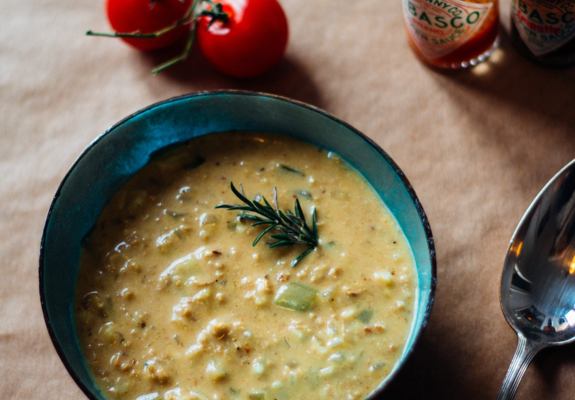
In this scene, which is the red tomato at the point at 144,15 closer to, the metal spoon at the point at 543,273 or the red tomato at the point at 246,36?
the red tomato at the point at 246,36

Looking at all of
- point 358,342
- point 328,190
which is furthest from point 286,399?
point 328,190

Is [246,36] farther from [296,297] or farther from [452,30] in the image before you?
[296,297]

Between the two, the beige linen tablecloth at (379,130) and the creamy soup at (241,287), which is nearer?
the creamy soup at (241,287)

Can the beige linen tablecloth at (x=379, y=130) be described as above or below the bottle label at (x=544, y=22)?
below

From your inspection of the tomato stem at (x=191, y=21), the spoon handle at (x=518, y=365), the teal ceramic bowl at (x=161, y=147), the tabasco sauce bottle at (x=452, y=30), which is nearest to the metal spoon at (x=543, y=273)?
the spoon handle at (x=518, y=365)

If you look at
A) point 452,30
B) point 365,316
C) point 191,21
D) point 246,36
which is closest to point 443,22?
point 452,30

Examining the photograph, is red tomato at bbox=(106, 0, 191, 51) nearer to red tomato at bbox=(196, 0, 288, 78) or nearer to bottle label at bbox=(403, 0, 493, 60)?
red tomato at bbox=(196, 0, 288, 78)
